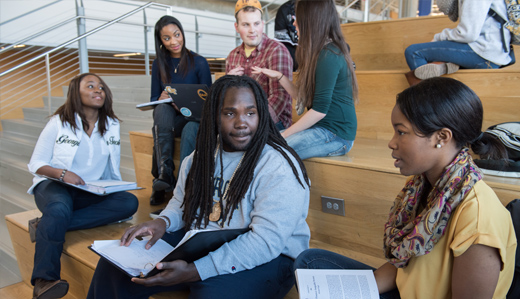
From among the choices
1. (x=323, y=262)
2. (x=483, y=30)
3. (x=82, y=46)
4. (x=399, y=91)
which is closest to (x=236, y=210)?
(x=323, y=262)

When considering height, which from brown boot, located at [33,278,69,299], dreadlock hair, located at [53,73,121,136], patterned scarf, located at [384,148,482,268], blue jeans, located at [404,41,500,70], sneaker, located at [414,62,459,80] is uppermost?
blue jeans, located at [404,41,500,70]

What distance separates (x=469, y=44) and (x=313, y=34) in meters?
0.96

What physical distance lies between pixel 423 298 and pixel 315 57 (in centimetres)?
121

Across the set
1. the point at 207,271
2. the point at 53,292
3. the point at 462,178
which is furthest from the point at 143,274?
the point at 462,178

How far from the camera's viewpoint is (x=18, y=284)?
2342 mm

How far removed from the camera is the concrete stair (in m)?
2.92

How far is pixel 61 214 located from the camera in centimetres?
192

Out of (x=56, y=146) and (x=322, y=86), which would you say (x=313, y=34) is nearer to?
(x=322, y=86)

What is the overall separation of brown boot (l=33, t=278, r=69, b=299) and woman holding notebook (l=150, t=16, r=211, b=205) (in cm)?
74

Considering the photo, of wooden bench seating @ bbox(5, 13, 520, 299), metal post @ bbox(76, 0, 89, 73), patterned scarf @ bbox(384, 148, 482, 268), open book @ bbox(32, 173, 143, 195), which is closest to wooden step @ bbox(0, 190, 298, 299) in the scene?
wooden bench seating @ bbox(5, 13, 520, 299)

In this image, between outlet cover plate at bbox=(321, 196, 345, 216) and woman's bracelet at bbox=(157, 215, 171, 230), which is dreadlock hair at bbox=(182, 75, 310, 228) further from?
outlet cover plate at bbox=(321, 196, 345, 216)

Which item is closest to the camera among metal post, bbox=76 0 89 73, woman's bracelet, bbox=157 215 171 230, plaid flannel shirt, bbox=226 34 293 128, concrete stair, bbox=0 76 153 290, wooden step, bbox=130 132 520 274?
woman's bracelet, bbox=157 215 171 230

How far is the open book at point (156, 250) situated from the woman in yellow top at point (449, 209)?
505 millimetres

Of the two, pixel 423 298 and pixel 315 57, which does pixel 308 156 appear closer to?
pixel 315 57
